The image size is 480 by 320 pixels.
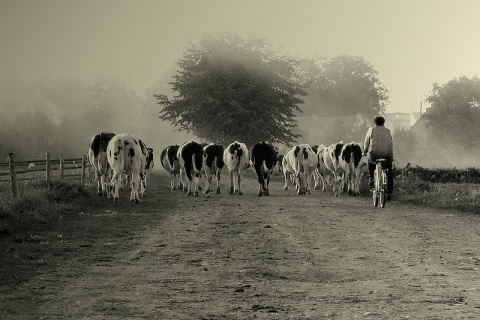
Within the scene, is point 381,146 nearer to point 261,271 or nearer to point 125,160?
point 125,160

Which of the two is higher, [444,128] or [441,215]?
[444,128]

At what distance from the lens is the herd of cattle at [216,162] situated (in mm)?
23750

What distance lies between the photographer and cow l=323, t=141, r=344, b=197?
28.3 metres

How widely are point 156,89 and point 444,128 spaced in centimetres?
6066

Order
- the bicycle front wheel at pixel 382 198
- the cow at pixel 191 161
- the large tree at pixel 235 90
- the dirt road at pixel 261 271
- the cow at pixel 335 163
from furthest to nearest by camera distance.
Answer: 1. the large tree at pixel 235 90
2. the cow at pixel 335 163
3. the cow at pixel 191 161
4. the bicycle front wheel at pixel 382 198
5. the dirt road at pixel 261 271

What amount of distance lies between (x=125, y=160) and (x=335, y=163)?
9.39m

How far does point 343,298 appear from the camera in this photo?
27.0 feet

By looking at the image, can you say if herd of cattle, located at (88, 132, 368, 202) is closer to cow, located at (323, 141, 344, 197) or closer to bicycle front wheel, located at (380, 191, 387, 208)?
cow, located at (323, 141, 344, 197)

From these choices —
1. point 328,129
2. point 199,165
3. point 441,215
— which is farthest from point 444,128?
point 441,215

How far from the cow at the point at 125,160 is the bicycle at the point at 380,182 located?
23.8ft

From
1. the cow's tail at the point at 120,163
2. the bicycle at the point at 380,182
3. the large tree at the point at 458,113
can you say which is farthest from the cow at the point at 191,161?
the large tree at the point at 458,113

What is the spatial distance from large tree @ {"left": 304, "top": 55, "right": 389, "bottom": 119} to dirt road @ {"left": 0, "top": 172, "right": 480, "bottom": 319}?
10269 centimetres

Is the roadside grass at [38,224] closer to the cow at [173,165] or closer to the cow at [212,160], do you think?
the cow at [212,160]

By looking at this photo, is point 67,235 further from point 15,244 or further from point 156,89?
point 156,89
